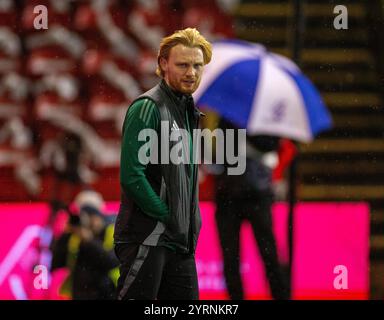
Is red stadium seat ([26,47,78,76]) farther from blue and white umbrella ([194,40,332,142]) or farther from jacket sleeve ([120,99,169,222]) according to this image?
jacket sleeve ([120,99,169,222])

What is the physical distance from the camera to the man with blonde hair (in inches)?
253

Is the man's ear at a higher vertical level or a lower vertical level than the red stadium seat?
lower

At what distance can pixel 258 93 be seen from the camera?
9500 millimetres

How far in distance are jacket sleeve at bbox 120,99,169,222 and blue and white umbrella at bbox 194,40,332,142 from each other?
2.69m

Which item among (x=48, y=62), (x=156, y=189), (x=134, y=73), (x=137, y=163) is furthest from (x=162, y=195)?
(x=48, y=62)

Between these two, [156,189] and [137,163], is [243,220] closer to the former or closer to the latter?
[156,189]

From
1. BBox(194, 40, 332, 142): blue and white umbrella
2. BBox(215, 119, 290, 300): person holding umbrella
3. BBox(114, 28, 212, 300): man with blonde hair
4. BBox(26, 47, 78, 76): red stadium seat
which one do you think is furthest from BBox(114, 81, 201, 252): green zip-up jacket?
BBox(26, 47, 78, 76): red stadium seat

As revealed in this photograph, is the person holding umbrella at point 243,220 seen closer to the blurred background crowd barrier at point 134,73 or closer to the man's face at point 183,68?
the man's face at point 183,68

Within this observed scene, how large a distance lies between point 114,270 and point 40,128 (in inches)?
141

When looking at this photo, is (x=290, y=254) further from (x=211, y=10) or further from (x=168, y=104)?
(x=168, y=104)

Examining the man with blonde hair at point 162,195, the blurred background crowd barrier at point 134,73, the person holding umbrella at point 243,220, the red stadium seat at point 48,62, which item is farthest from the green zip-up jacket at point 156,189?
the red stadium seat at point 48,62

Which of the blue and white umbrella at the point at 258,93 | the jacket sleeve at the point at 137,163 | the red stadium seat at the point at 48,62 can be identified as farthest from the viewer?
the red stadium seat at the point at 48,62

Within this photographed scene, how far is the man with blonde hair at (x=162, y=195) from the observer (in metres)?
6.43
